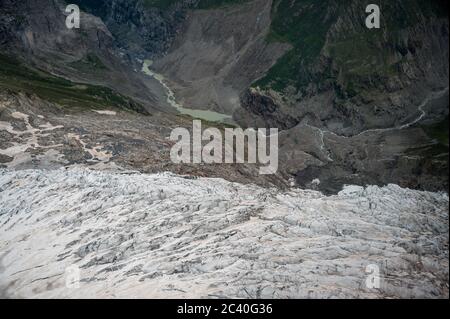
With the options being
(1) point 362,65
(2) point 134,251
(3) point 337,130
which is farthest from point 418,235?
(1) point 362,65

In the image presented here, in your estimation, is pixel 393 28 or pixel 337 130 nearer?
pixel 337 130

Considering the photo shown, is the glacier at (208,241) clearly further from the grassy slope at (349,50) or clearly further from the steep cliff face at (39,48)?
the steep cliff face at (39,48)

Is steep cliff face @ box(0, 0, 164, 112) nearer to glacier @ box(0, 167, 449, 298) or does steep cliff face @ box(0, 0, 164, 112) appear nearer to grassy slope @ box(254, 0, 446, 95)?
grassy slope @ box(254, 0, 446, 95)

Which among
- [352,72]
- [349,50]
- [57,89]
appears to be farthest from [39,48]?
[352,72]

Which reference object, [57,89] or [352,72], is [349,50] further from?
[57,89]

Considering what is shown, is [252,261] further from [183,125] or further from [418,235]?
[183,125]

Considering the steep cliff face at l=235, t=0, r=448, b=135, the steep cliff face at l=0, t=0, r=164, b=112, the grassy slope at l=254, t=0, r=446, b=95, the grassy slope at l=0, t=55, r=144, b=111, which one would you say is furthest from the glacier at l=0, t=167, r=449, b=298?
the steep cliff face at l=0, t=0, r=164, b=112
